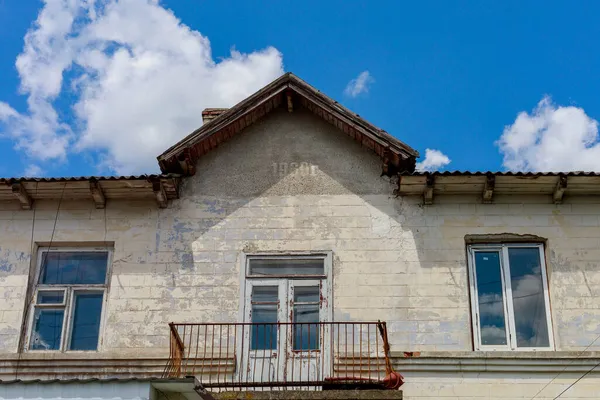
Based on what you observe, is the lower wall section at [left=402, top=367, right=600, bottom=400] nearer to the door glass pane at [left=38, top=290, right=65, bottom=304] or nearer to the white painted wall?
the white painted wall

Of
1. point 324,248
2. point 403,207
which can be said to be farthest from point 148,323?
point 403,207

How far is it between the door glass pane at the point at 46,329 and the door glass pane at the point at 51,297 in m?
0.15

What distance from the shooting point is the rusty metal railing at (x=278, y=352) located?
1292 centimetres

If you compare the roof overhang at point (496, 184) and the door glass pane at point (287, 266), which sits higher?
the roof overhang at point (496, 184)

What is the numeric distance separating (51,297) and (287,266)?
391cm

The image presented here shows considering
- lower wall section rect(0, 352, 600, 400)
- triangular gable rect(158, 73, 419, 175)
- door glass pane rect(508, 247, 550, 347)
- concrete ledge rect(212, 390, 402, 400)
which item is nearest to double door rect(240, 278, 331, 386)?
lower wall section rect(0, 352, 600, 400)

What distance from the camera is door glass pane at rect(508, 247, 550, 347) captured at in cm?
1325

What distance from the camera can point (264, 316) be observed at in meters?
13.5

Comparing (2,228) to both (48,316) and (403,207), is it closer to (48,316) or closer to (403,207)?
(48,316)

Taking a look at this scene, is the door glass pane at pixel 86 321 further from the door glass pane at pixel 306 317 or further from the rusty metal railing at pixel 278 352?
the door glass pane at pixel 306 317

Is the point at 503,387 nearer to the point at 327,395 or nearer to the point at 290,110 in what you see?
the point at 327,395

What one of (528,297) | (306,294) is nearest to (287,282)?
(306,294)

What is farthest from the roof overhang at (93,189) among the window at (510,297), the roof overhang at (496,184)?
the window at (510,297)

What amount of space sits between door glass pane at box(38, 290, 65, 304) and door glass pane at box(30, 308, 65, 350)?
15cm
